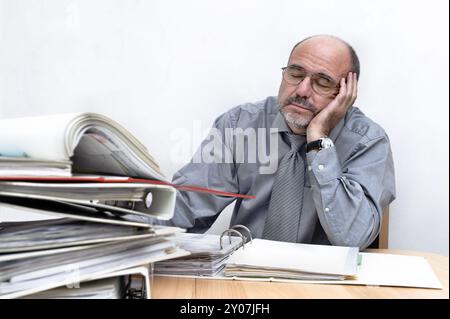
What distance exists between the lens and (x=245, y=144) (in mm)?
1645

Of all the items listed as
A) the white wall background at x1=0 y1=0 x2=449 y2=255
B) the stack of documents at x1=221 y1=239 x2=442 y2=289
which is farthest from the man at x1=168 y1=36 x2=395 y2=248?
the stack of documents at x1=221 y1=239 x2=442 y2=289

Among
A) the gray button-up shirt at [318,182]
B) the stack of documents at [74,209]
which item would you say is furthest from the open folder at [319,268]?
the gray button-up shirt at [318,182]

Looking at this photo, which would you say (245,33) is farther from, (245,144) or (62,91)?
(62,91)

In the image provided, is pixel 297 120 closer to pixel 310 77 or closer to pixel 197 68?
pixel 310 77

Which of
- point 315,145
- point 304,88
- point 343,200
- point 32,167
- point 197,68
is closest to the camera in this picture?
point 32,167

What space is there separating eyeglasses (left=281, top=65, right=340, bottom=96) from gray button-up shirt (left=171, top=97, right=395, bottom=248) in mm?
117

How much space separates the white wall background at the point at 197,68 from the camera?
1.77 metres

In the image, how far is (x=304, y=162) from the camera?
149cm

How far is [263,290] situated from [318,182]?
1.79ft

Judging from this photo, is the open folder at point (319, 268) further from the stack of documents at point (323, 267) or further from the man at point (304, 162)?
the man at point (304, 162)

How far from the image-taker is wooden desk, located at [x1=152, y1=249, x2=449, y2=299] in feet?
2.27

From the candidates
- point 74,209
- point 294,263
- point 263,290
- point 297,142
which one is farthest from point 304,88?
point 74,209
